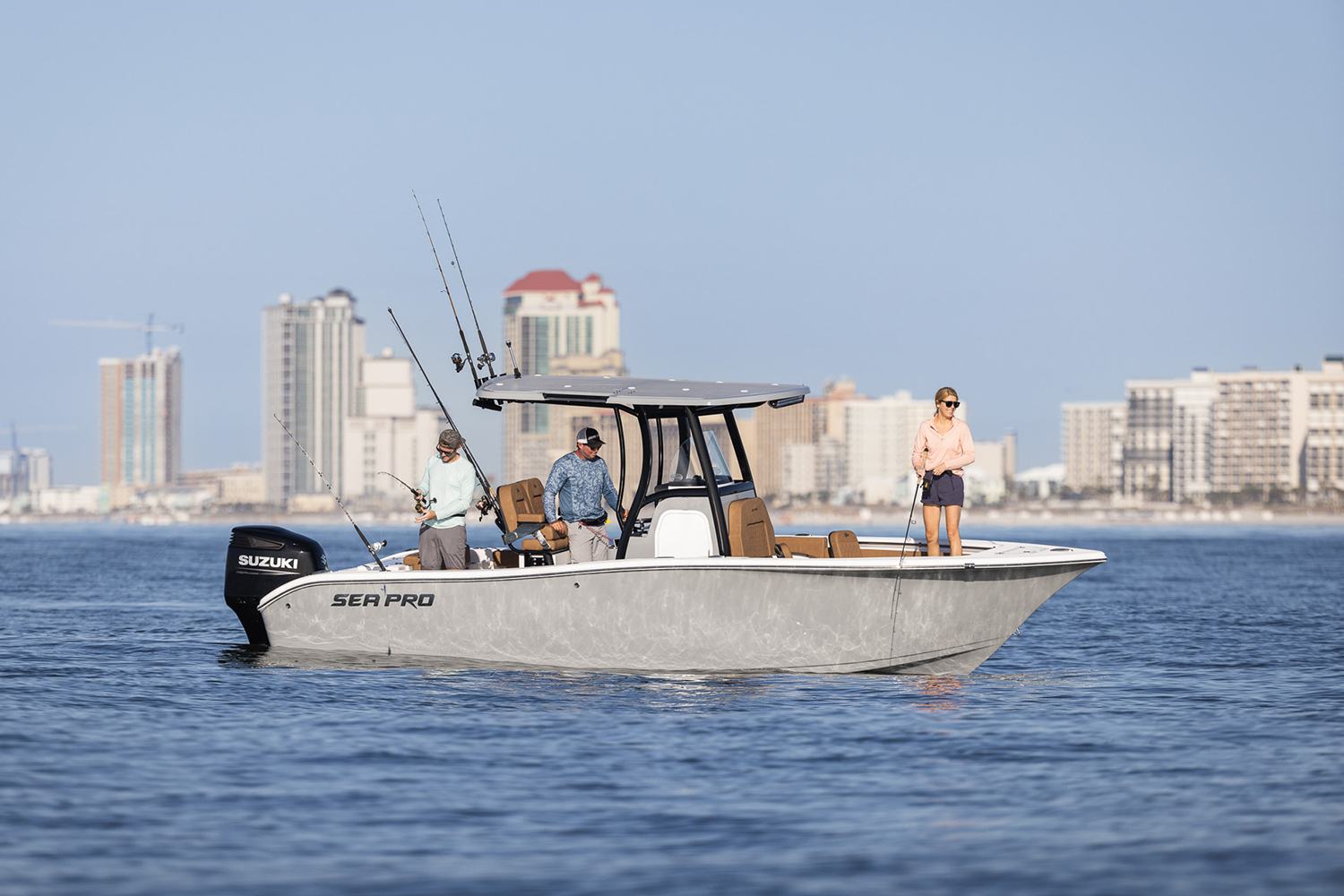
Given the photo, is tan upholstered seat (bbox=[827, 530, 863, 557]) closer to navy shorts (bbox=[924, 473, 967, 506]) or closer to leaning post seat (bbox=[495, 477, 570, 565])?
navy shorts (bbox=[924, 473, 967, 506])

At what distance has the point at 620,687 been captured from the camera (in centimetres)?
1331

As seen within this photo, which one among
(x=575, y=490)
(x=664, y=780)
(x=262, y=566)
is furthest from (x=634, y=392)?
(x=664, y=780)

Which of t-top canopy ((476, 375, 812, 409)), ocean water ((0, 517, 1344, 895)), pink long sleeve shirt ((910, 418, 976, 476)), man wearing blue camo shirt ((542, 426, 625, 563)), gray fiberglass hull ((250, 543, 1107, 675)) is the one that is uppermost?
t-top canopy ((476, 375, 812, 409))

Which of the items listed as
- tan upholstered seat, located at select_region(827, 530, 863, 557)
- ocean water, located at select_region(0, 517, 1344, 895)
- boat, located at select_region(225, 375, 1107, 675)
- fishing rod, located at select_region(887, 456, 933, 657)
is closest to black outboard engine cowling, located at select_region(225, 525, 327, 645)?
boat, located at select_region(225, 375, 1107, 675)

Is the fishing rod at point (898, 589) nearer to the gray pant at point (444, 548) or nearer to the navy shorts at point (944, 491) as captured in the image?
the navy shorts at point (944, 491)

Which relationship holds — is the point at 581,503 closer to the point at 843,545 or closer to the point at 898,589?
the point at 843,545

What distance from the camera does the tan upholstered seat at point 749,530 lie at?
44.4 feet

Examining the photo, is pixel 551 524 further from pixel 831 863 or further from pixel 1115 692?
pixel 831 863

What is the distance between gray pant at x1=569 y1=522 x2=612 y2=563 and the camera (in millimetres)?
14289

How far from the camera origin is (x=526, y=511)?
1519cm

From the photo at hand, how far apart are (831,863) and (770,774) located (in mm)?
2204

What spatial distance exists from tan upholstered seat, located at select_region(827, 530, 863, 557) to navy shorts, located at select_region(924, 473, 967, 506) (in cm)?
65

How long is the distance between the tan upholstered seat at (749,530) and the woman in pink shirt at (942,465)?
1278mm

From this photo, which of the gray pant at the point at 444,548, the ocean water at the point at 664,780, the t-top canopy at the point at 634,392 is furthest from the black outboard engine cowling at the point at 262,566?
the t-top canopy at the point at 634,392
